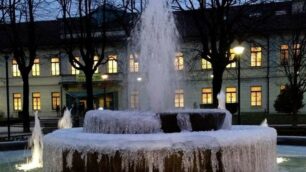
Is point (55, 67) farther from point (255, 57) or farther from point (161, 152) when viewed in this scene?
point (161, 152)

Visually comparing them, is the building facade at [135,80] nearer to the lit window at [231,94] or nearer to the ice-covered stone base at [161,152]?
the lit window at [231,94]

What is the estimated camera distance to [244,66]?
159 feet

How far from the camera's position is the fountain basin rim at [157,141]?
27.1 feet

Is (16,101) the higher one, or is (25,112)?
(25,112)

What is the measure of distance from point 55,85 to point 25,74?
22.6m

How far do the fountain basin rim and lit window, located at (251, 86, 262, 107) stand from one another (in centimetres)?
3905

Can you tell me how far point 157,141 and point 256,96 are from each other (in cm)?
4068

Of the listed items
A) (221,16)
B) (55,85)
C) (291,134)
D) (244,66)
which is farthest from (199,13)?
(55,85)

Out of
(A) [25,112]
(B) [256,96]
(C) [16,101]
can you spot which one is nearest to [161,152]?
(A) [25,112]

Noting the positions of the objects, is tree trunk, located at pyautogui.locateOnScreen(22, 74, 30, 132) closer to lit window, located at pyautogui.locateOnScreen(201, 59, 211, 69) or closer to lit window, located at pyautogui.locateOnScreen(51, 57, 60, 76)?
lit window, located at pyautogui.locateOnScreen(201, 59, 211, 69)

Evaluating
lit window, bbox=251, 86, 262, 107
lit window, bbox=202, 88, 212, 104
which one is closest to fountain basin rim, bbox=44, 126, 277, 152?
lit window, bbox=251, 86, 262, 107

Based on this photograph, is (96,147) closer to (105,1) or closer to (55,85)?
(105,1)

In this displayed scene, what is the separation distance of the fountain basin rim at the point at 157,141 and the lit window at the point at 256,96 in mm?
39046

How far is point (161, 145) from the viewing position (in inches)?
324
